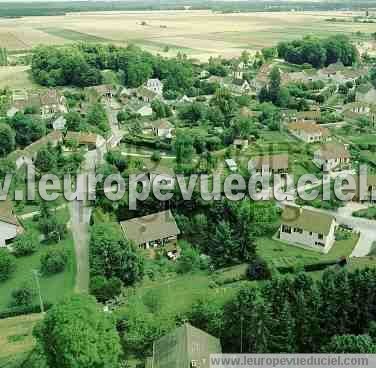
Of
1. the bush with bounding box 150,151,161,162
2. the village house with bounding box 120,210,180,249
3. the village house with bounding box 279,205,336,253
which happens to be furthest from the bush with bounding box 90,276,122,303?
the bush with bounding box 150,151,161,162

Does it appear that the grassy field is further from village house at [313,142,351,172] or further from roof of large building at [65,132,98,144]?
village house at [313,142,351,172]

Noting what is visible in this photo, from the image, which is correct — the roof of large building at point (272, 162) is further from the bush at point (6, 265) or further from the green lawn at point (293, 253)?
the bush at point (6, 265)

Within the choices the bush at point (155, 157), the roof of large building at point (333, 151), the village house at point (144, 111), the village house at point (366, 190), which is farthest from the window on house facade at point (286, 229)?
the village house at point (144, 111)

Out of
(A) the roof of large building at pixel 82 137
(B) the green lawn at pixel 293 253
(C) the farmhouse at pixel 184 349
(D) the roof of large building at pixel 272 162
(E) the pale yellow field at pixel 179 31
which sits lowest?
(B) the green lawn at pixel 293 253

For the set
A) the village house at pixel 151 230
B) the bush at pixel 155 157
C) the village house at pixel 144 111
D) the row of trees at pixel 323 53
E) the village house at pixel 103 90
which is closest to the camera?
the village house at pixel 151 230

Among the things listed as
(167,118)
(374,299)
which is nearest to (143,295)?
(374,299)
